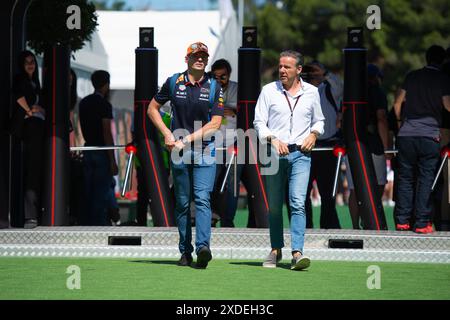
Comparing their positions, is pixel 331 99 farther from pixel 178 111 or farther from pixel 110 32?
pixel 110 32

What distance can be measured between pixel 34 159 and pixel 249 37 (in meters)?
2.55

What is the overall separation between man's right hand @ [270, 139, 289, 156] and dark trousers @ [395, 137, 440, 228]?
2294 millimetres

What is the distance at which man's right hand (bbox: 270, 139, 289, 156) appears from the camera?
10.5 metres

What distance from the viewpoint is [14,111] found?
507 inches

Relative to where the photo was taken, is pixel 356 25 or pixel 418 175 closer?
pixel 418 175

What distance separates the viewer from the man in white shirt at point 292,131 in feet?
34.7

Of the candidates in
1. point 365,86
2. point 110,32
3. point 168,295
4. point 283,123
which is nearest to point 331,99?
point 365,86

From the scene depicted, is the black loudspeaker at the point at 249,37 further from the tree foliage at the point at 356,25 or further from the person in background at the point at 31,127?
the tree foliage at the point at 356,25

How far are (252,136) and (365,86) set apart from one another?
1.27 meters

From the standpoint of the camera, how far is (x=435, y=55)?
41.1 ft

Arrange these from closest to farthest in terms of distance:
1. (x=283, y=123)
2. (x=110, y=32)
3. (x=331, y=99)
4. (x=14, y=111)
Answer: (x=283, y=123) < (x=14, y=111) < (x=331, y=99) < (x=110, y=32)

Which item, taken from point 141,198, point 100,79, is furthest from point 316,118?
point 100,79

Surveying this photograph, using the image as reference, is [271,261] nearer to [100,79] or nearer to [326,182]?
[326,182]

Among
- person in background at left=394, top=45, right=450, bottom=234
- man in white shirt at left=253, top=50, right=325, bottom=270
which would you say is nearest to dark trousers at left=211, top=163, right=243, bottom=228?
person in background at left=394, top=45, right=450, bottom=234
